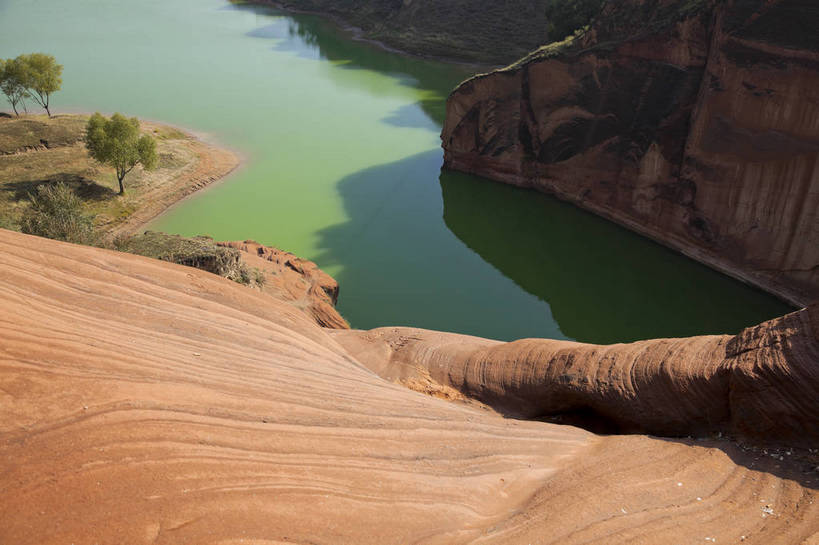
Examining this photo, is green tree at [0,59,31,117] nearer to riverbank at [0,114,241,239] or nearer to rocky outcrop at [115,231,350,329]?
riverbank at [0,114,241,239]

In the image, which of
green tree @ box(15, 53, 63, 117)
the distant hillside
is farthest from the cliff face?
green tree @ box(15, 53, 63, 117)

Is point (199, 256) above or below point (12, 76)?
below

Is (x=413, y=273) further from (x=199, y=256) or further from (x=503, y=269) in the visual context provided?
(x=199, y=256)

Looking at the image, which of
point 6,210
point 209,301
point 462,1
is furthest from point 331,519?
point 462,1

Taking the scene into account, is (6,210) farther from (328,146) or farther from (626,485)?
(626,485)

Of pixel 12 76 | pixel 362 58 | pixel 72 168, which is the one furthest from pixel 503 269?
pixel 362 58

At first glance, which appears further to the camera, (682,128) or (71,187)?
(71,187)
